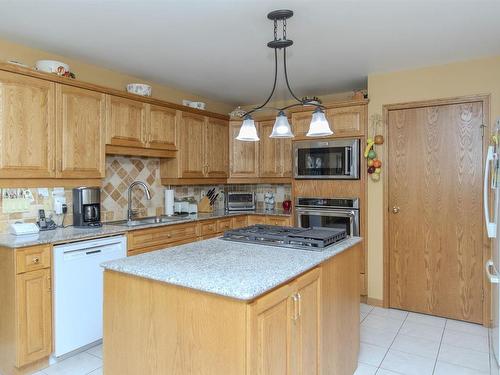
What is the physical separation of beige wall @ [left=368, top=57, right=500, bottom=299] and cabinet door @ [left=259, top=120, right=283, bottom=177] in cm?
126

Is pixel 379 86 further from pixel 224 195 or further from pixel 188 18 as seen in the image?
pixel 224 195

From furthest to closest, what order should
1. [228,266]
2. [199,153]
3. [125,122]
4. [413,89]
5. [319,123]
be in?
[199,153] < [413,89] < [125,122] < [319,123] < [228,266]

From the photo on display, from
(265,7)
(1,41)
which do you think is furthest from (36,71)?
(265,7)

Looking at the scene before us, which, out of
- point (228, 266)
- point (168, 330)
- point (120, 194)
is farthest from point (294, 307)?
point (120, 194)

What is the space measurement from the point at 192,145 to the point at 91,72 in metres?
1.27

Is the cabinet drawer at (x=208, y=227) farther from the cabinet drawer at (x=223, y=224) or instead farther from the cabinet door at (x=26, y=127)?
the cabinet door at (x=26, y=127)

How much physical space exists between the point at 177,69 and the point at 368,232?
8.49ft

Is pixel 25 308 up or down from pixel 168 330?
down

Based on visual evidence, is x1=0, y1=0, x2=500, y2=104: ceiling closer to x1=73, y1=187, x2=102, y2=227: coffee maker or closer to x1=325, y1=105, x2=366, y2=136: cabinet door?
x1=325, y1=105, x2=366, y2=136: cabinet door

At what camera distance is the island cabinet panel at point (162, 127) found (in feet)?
11.5

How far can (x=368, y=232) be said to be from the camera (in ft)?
12.0

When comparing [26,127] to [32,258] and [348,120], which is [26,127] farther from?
[348,120]

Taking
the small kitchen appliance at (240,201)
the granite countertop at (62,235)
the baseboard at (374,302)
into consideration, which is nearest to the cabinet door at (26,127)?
the granite countertop at (62,235)

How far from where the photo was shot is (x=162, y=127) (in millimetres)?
3637
